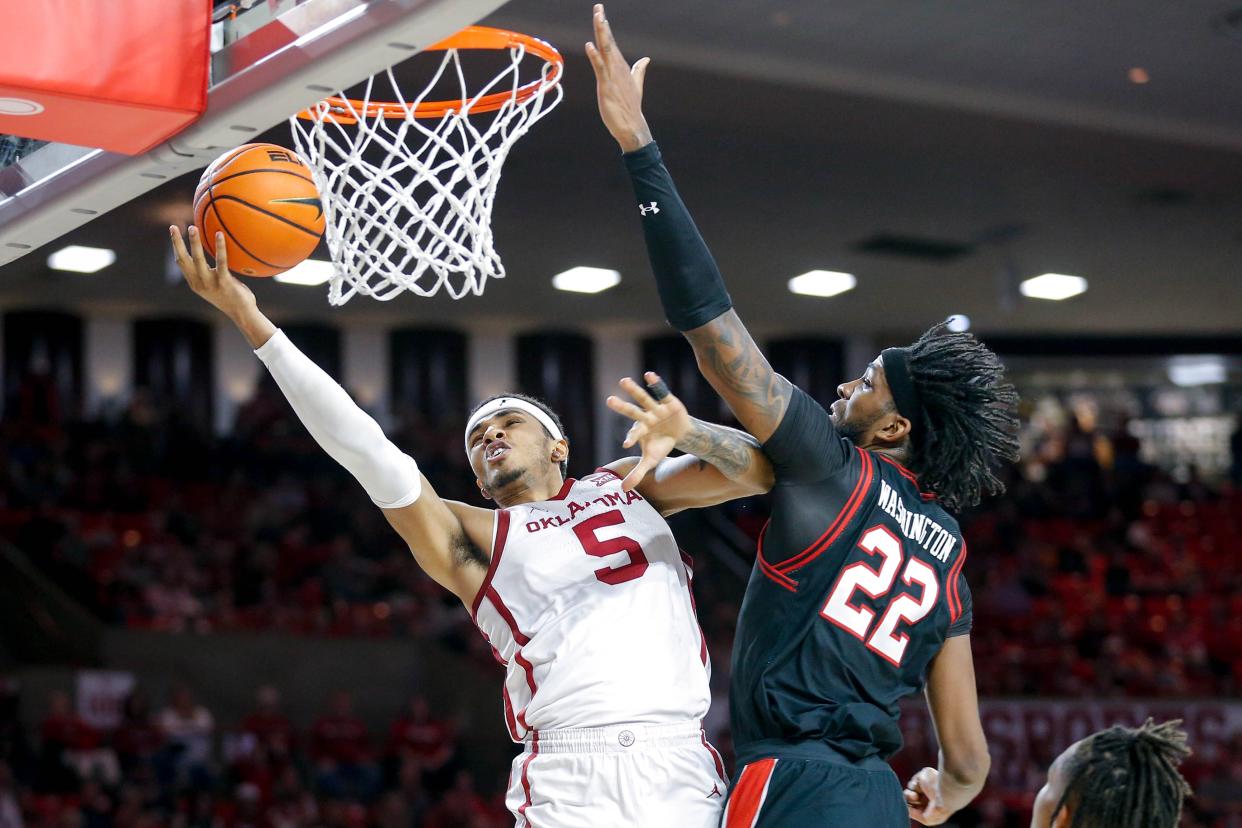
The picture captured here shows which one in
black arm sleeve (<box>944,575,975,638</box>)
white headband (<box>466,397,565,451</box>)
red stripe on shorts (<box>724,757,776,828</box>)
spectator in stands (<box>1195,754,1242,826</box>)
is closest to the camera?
red stripe on shorts (<box>724,757,776,828</box>)

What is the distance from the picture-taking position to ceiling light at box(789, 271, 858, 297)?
48.4 ft

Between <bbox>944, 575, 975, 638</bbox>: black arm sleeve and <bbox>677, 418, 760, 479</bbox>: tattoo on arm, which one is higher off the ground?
<bbox>677, 418, 760, 479</bbox>: tattoo on arm

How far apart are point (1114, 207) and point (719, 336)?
420 inches

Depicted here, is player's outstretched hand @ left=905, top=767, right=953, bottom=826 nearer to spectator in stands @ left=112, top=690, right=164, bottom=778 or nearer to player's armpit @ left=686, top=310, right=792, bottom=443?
player's armpit @ left=686, top=310, right=792, bottom=443

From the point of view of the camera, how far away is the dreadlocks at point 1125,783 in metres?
2.74

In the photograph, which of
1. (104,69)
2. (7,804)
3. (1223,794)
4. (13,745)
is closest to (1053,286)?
(1223,794)

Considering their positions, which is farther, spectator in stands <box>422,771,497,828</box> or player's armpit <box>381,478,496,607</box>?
spectator in stands <box>422,771,497,828</box>

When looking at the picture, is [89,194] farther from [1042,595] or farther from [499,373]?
[499,373]

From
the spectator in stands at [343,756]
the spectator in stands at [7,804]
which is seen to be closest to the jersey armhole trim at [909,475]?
the spectator in stands at [7,804]

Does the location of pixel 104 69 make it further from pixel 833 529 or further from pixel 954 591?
pixel 954 591

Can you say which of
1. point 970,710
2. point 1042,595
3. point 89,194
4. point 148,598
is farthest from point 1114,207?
point 89,194

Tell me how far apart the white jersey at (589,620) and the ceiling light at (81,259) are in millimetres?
11196

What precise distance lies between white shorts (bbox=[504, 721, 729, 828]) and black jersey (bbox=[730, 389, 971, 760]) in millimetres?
200

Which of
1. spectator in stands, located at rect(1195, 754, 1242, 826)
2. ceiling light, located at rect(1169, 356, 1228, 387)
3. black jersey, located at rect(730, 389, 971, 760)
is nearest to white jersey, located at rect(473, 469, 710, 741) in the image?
black jersey, located at rect(730, 389, 971, 760)
